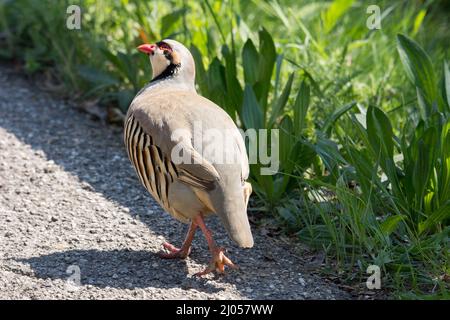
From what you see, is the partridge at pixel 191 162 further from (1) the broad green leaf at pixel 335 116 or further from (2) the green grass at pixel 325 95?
(1) the broad green leaf at pixel 335 116

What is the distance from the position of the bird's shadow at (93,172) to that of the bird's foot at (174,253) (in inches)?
1.4

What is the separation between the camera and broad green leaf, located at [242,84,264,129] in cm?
471

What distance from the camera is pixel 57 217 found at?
447 cm

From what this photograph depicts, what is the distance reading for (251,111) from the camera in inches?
186

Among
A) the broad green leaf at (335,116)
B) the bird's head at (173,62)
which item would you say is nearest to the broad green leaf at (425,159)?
the broad green leaf at (335,116)

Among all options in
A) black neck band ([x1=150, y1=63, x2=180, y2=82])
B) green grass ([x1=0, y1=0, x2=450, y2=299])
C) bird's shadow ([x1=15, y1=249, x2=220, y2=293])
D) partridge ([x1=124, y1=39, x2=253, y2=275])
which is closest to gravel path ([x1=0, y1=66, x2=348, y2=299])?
A: bird's shadow ([x1=15, y1=249, x2=220, y2=293])

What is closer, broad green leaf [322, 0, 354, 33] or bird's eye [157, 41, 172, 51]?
bird's eye [157, 41, 172, 51]

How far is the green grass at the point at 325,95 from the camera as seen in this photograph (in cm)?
401

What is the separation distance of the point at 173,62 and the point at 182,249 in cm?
100

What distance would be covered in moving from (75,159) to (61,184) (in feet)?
1.34

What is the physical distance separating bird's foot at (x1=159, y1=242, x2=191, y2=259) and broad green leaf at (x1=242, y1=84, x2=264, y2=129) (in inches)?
36.1

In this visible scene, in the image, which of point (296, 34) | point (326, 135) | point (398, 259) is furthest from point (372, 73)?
point (398, 259)

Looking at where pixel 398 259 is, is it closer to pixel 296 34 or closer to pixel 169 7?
pixel 296 34

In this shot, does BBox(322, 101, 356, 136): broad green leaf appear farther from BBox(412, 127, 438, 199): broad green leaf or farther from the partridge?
the partridge
